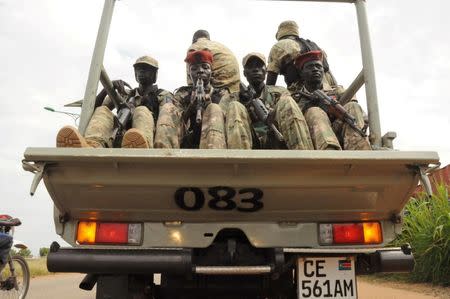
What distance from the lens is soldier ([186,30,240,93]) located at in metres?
4.64

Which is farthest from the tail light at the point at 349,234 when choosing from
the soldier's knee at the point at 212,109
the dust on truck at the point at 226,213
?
the soldier's knee at the point at 212,109

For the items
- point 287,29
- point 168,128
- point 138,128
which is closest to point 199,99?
point 168,128

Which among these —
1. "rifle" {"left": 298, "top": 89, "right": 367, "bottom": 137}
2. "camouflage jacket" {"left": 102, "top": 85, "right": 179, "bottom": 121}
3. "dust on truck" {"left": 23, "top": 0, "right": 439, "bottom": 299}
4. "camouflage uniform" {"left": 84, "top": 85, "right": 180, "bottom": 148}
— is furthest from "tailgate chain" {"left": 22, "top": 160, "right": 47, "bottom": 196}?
"rifle" {"left": 298, "top": 89, "right": 367, "bottom": 137}

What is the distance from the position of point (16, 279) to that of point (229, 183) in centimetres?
446

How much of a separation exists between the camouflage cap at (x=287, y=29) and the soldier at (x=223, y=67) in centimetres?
73

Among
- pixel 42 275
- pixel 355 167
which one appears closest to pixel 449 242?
pixel 355 167

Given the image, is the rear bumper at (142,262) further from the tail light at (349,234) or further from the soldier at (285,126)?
the soldier at (285,126)

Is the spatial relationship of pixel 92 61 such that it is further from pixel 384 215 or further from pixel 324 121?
pixel 384 215

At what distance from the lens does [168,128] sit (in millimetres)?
3023

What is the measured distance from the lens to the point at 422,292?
6180mm

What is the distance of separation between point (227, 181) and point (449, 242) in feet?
16.8

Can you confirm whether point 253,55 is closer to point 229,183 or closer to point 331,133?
point 331,133

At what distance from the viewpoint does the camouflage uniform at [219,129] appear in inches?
114

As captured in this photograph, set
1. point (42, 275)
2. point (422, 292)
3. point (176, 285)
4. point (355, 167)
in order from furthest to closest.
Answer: point (42, 275)
point (422, 292)
point (176, 285)
point (355, 167)
